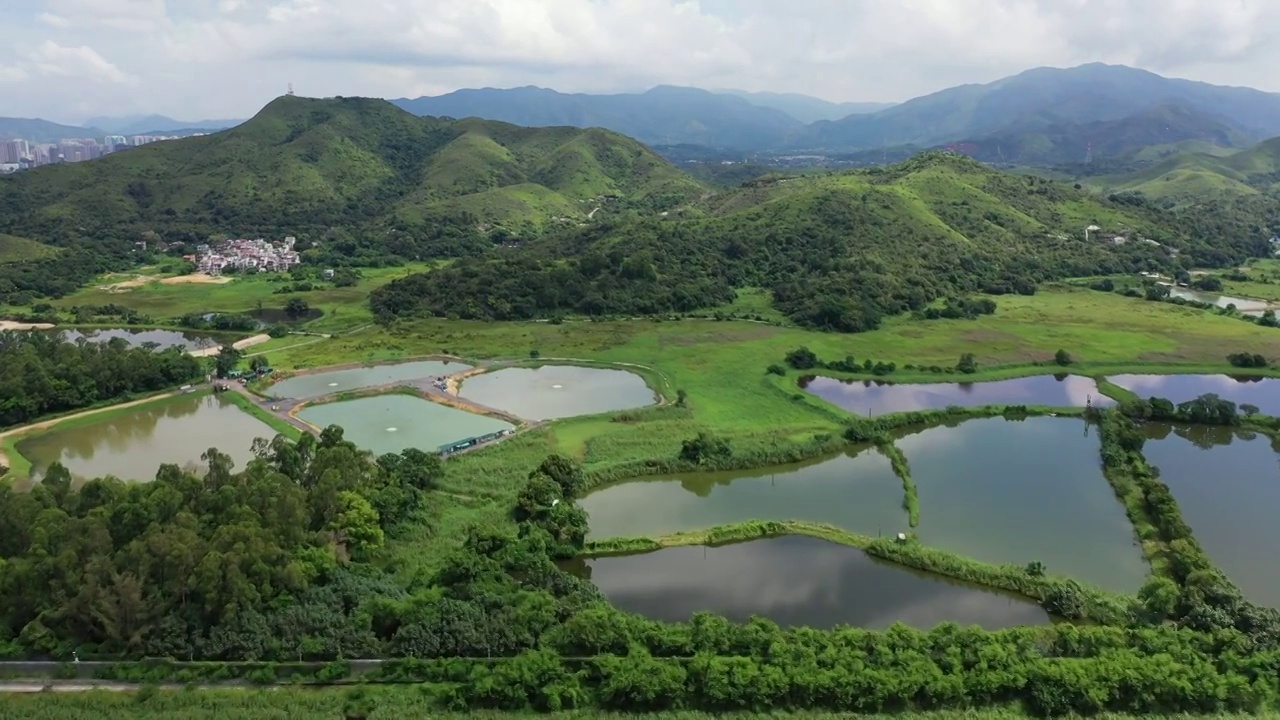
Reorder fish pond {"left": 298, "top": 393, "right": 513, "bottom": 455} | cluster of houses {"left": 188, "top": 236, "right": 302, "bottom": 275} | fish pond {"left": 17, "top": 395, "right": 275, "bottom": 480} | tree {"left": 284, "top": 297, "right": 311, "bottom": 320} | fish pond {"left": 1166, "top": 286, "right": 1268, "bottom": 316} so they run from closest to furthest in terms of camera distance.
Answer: fish pond {"left": 17, "top": 395, "right": 275, "bottom": 480} → fish pond {"left": 298, "top": 393, "right": 513, "bottom": 455} → fish pond {"left": 1166, "top": 286, "right": 1268, "bottom": 316} → tree {"left": 284, "top": 297, "right": 311, "bottom": 320} → cluster of houses {"left": 188, "top": 236, "right": 302, "bottom": 275}

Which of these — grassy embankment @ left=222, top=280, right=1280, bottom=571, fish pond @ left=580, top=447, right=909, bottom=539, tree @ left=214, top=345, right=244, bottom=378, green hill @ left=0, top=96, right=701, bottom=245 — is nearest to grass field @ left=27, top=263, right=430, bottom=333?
grassy embankment @ left=222, top=280, right=1280, bottom=571

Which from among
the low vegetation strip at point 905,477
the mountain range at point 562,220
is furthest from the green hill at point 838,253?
the low vegetation strip at point 905,477

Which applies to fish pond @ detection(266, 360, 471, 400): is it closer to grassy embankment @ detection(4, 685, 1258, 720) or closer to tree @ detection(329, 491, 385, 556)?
tree @ detection(329, 491, 385, 556)

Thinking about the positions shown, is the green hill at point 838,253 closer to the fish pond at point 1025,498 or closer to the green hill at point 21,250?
the fish pond at point 1025,498

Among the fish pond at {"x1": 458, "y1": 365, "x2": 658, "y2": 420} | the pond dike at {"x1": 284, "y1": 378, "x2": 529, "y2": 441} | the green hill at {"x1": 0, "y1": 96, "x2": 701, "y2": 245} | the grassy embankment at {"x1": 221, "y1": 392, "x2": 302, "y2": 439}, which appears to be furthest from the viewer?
the green hill at {"x1": 0, "y1": 96, "x2": 701, "y2": 245}

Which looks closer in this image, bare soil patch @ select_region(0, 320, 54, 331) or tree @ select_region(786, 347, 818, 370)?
tree @ select_region(786, 347, 818, 370)

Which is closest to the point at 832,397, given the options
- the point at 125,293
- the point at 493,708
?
the point at 493,708

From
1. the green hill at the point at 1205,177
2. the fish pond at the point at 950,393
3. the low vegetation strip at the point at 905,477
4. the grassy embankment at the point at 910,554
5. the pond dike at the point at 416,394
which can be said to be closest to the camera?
the grassy embankment at the point at 910,554
